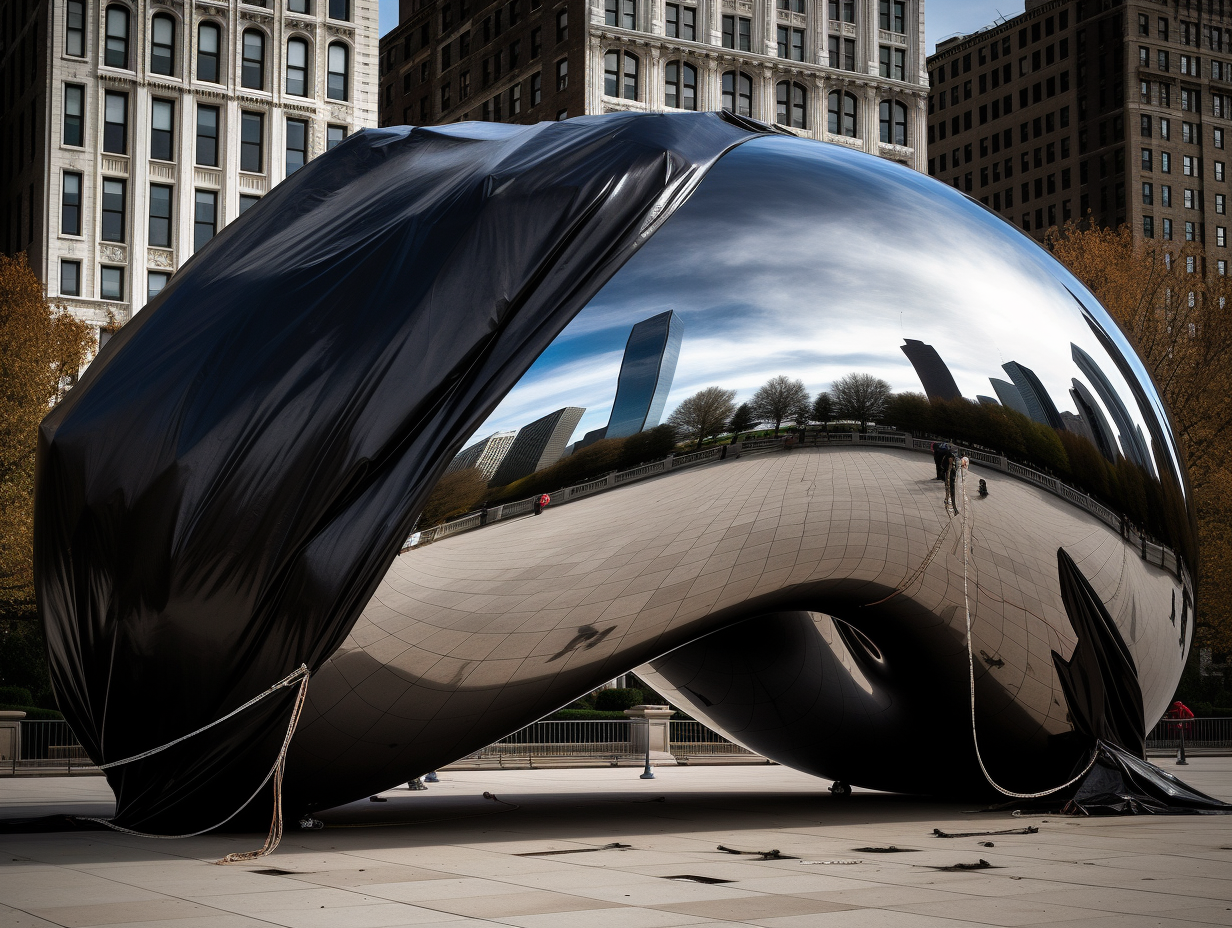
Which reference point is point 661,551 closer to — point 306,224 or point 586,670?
point 586,670

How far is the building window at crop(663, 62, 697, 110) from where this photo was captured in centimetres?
7300

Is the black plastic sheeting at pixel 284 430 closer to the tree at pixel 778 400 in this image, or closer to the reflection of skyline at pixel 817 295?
the reflection of skyline at pixel 817 295

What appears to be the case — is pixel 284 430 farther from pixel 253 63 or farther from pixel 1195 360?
pixel 253 63

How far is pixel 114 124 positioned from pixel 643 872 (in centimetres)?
5510

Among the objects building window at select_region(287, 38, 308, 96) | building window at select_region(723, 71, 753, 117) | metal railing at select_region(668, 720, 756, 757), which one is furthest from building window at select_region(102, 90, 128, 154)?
metal railing at select_region(668, 720, 756, 757)

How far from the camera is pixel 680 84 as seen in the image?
73250 millimetres

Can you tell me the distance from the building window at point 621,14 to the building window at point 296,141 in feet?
66.1

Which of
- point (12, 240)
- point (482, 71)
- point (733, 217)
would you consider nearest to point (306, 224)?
point (733, 217)

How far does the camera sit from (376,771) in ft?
30.9

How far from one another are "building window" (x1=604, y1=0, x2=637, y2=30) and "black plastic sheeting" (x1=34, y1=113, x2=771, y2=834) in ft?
216

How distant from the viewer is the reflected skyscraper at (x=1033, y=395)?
10.0 metres

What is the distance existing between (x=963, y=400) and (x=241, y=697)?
5104mm

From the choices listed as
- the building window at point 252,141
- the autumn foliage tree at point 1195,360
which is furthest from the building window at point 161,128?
the autumn foliage tree at point 1195,360

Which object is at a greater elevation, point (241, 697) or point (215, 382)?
point (215, 382)
